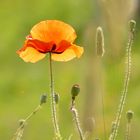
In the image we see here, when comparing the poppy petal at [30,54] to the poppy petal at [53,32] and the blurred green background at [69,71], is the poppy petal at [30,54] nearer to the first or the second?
the poppy petal at [53,32]

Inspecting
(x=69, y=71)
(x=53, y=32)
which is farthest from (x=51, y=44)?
(x=69, y=71)

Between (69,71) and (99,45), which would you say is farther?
(69,71)

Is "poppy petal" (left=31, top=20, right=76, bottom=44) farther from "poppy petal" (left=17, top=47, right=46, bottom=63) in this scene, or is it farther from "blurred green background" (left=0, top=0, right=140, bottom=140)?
"blurred green background" (left=0, top=0, right=140, bottom=140)

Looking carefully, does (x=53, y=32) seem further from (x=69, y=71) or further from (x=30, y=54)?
(x=69, y=71)

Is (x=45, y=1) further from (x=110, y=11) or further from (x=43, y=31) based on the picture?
(x=43, y=31)

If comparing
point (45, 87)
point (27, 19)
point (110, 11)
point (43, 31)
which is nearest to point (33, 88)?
point (45, 87)

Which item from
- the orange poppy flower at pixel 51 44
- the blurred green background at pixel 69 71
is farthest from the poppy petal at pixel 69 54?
the blurred green background at pixel 69 71

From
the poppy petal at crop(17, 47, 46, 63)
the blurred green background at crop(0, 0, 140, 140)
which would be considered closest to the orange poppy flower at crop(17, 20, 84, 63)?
the poppy petal at crop(17, 47, 46, 63)
